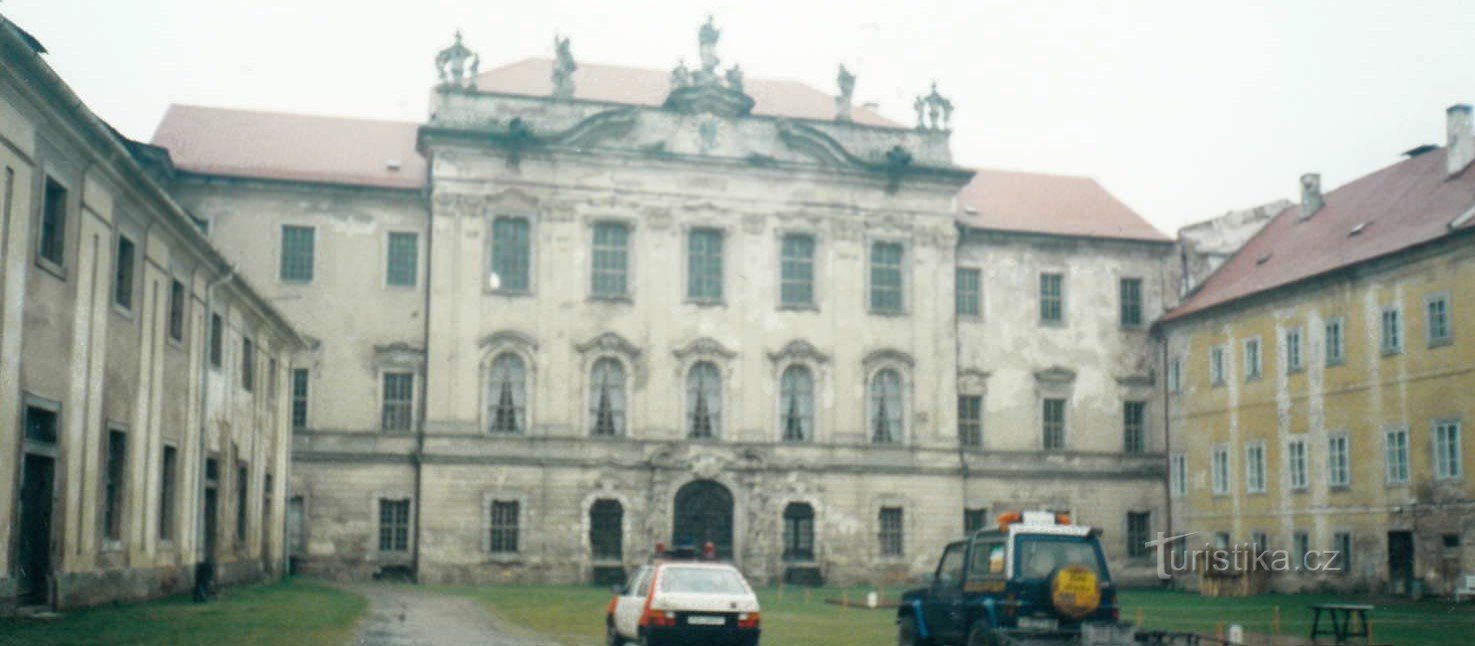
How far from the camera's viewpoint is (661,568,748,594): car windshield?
19875 millimetres

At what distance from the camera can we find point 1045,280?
52.4 meters

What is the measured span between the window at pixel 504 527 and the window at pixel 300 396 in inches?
236

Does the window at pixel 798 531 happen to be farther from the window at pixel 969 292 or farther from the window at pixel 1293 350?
the window at pixel 1293 350

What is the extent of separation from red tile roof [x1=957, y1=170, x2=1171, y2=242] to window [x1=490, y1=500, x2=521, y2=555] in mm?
16923

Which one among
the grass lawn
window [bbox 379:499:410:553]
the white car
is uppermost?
window [bbox 379:499:410:553]

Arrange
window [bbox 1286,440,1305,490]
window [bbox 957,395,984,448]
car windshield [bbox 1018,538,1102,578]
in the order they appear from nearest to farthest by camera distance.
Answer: car windshield [bbox 1018,538,1102,578] < window [bbox 1286,440,1305,490] < window [bbox 957,395,984,448]

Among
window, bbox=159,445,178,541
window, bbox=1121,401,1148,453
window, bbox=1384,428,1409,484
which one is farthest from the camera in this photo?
window, bbox=1121,401,1148,453

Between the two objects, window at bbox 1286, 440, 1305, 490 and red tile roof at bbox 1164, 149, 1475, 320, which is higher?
red tile roof at bbox 1164, 149, 1475, 320

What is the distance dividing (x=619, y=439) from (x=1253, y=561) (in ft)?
60.3

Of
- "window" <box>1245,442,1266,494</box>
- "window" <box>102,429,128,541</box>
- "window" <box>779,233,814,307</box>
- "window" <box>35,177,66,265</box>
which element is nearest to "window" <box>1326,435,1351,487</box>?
"window" <box>1245,442,1266,494</box>

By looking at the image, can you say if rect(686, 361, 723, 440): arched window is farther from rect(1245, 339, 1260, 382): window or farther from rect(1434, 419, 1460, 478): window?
rect(1434, 419, 1460, 478): window

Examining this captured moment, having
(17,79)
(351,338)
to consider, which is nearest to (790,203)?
(351,338)

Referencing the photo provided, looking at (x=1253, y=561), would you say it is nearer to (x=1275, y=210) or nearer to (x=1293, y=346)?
(x=1293, y=346)

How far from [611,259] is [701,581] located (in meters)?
28.2
